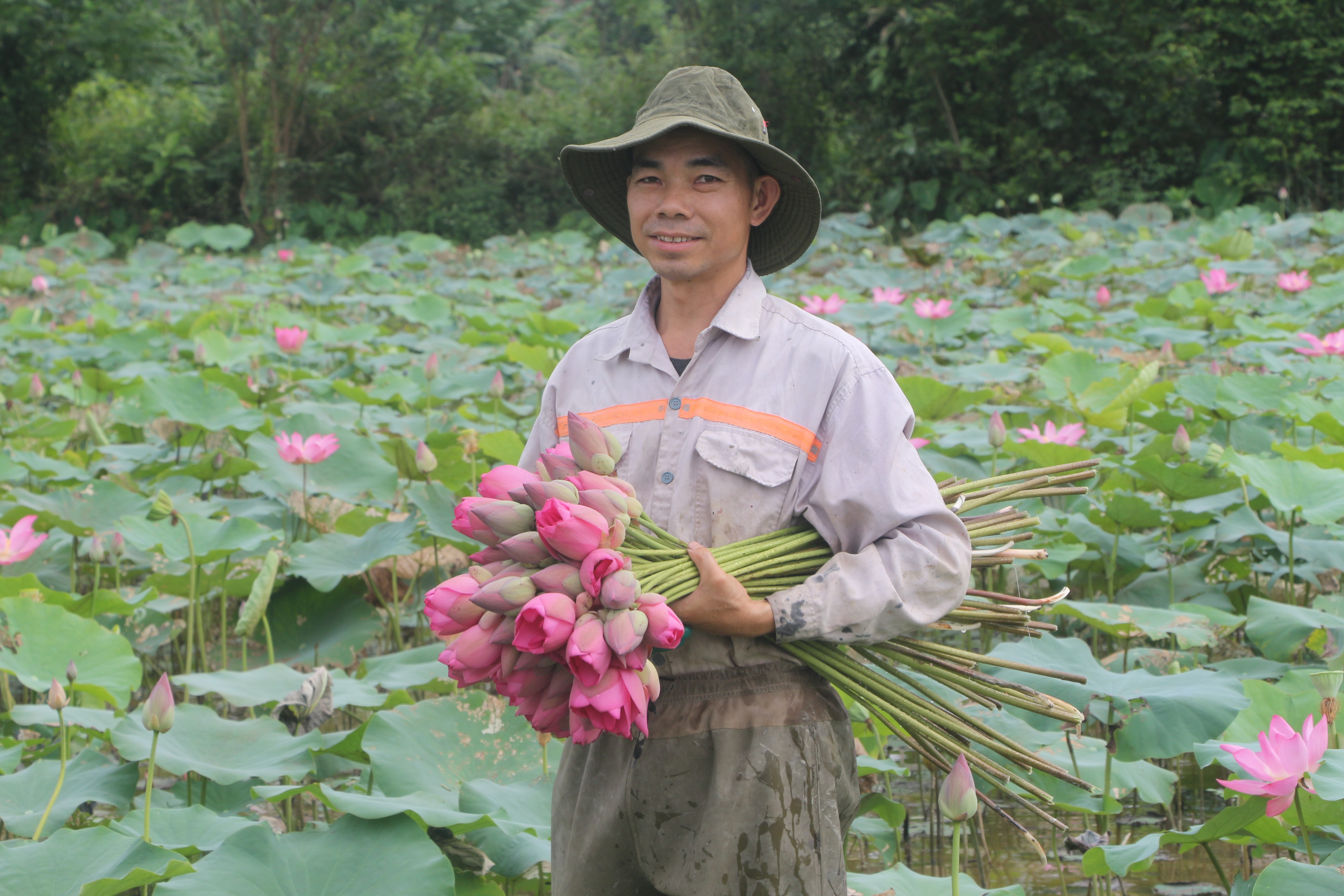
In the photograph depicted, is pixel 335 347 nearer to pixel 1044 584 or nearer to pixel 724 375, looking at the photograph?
pixel 1044 584

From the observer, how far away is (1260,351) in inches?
153

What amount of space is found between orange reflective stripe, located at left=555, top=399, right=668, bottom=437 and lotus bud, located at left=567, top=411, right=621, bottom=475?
103 mm

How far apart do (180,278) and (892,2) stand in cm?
799

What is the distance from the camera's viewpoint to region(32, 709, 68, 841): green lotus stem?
1.57 m

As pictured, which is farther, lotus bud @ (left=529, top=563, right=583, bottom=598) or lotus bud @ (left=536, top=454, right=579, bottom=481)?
lotus bud @ (left=536, top=454, right=579, bottom=481)

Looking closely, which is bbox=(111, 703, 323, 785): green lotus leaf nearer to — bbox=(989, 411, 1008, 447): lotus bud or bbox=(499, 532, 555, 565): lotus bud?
bbox=(499, 532, 555, 565): lotus bud

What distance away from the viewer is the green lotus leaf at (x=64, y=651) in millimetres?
1956

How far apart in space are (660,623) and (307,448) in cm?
187

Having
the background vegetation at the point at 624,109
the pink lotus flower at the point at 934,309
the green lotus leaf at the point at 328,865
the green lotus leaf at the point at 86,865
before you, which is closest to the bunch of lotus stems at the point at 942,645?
the green lotus leaf at the point at 328,865

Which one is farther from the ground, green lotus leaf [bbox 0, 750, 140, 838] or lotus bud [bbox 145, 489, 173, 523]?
lotus bud [bbox 145, 489, 173, 523]

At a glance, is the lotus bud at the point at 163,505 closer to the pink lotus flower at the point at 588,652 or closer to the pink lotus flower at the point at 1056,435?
the pink lotus flower at the point at 588,652

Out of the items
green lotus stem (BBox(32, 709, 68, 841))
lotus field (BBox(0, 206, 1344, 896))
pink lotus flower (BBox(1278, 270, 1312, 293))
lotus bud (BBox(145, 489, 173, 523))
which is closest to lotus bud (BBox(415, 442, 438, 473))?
lotus field (BBox(0, 206, 1344, 896))

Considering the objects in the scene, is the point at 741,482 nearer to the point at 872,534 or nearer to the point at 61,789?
the point at 872,534

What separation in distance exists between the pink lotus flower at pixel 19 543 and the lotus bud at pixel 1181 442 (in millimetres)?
2294
